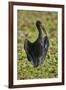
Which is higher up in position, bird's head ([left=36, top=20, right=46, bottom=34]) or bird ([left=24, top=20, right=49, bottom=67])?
bird's head ([left=36, top=20, right=46, bottom=34])

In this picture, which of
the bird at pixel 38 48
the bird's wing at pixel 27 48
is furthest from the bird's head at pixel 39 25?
the bird's wing at pixel 27 48

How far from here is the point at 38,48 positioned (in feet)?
8.11

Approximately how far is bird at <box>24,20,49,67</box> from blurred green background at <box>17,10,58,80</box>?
0.03 m

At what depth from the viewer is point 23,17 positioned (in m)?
2.40

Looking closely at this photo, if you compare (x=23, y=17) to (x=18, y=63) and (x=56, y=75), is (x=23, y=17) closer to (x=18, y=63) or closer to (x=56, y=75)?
(x=18, y=63)

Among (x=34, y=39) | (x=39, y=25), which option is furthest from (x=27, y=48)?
(x=39, y=25)

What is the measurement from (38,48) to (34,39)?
3.9 inches

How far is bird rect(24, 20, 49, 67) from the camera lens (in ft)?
7.98

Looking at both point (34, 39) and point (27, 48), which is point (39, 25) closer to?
point (34, 39)

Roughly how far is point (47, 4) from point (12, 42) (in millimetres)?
516

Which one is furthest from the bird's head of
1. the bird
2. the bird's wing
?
the bird's wing

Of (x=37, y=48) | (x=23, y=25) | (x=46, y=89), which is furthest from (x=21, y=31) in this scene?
(x=46, y=89)

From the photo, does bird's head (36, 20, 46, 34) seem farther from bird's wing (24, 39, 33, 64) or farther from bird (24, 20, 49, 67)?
bird's wing (24, 39, 33, 64)

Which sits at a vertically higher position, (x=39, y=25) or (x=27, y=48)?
(x=39, y=25)
